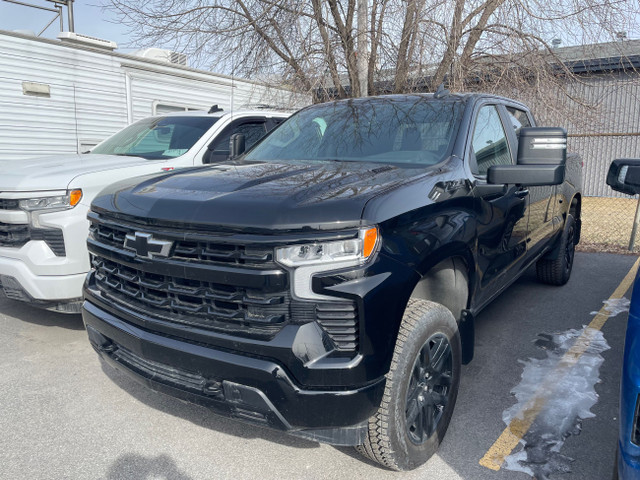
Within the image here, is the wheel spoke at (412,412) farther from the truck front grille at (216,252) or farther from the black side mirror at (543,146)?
the black side mirror at (543,146)

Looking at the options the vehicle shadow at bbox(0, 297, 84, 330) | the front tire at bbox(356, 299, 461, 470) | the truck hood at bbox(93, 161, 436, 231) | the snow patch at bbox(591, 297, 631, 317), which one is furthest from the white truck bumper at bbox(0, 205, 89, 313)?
the snow patch at bbox(591, 297, 631, 317)

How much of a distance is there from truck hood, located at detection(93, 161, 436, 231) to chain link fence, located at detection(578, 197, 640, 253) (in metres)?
6.67

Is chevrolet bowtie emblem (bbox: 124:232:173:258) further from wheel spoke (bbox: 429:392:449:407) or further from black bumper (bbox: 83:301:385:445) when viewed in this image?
wheel spoke (bbox: 429:392:449:407)

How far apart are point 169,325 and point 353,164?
1.46 metres

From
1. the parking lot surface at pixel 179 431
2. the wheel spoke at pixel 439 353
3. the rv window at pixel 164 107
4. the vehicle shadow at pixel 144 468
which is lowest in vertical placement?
the vehicle shadow at pixel 144 468

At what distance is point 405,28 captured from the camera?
8344mm

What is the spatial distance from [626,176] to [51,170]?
4.05m

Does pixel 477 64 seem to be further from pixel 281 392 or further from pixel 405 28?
pixel 281 392

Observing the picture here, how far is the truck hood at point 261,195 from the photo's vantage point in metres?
2.20

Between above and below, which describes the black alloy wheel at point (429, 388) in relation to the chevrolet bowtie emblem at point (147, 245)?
below

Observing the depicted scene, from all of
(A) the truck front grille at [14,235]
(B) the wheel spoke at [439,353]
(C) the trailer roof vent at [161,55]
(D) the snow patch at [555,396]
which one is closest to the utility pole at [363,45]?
(C) the trailer roof vent at [161,55]

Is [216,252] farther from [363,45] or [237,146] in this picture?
[363,45]

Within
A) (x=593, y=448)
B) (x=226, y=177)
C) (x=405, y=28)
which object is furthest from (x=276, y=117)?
(x=593, y=448)

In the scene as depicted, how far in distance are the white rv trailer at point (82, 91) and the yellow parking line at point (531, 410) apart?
21.2ft
